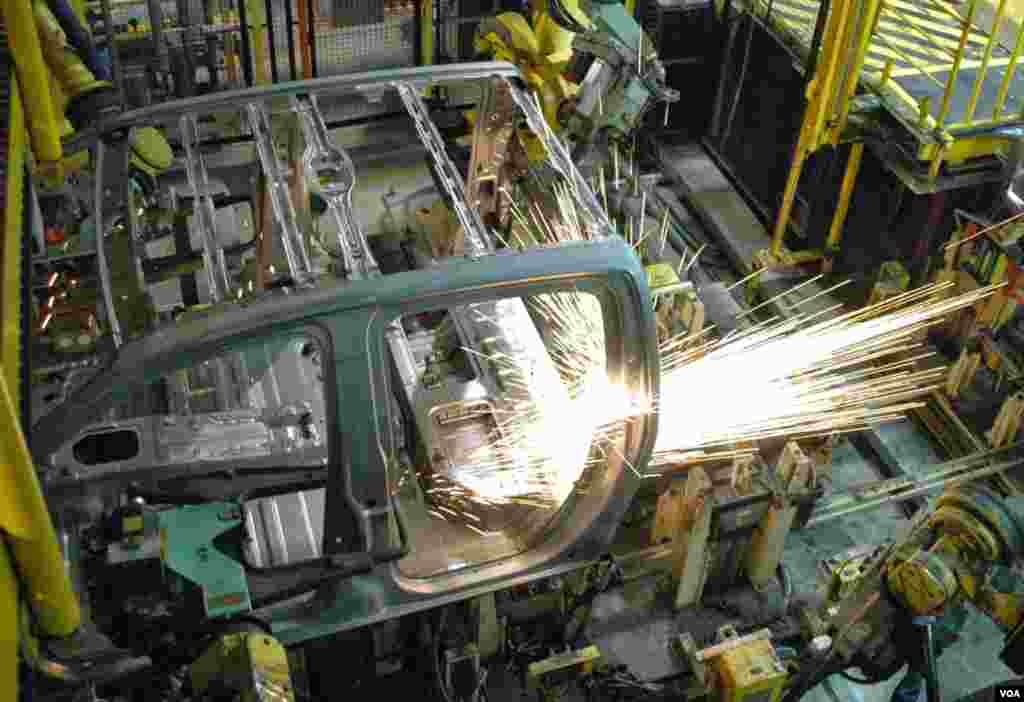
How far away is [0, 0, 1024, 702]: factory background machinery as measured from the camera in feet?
11.9

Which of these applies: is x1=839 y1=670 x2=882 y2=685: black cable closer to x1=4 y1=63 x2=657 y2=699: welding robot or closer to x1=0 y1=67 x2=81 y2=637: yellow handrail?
x1=4 y1=63 x2=657 y2=699: welding robot

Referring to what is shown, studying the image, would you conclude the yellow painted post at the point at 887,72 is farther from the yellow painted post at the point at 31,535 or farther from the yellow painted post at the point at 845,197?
the yellow painted post at the point at 31,535

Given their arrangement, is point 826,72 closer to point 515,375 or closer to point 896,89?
point 896,89

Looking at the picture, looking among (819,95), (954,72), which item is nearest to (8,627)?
(819,95)

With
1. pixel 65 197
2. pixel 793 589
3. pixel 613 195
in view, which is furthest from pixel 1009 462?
pixel 65 197

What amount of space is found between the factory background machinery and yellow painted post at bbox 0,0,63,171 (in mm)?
12

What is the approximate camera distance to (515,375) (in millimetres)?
4684

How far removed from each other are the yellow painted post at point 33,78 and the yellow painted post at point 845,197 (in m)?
4.11

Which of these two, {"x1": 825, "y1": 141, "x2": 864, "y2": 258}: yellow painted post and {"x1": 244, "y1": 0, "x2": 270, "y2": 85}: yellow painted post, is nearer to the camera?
{"x1": 825, "y1": 141, "x2": 864, "y2": 258}: yellow painted post

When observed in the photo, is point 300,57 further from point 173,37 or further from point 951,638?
point 951,638

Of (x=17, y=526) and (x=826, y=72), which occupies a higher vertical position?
(x=17, y=526)

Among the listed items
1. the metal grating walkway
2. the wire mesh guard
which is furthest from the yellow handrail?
the metal grating walkway

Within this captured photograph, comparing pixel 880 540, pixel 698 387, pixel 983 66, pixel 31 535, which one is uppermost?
pixel 31 535

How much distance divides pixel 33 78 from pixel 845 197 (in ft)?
13.9
